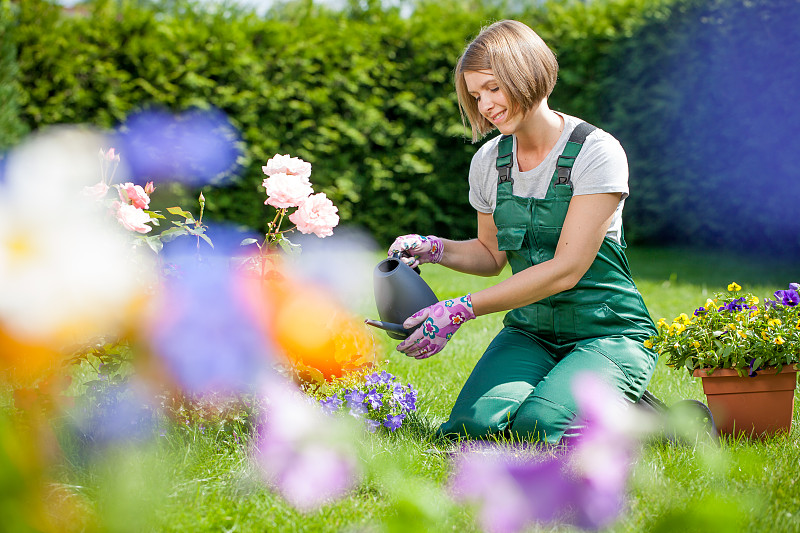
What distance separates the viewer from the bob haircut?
6.70 ft

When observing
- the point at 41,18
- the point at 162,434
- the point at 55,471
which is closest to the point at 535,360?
the point at 162,434

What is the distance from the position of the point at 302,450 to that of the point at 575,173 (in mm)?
1128

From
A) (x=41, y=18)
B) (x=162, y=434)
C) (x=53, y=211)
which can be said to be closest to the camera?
(x=53, y=211)

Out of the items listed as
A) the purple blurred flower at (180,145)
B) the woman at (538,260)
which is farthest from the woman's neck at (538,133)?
the purple blurred flower at (180,145)

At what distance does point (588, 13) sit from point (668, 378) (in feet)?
18.2

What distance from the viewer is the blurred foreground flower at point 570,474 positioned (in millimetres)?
1507

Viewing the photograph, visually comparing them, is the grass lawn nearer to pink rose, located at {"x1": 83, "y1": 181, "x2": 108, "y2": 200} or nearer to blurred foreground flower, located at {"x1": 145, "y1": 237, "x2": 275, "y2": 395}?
blurred foreground flower, located at {"x1": 145, "y1": 237, "x2": 275, "y2": 395}

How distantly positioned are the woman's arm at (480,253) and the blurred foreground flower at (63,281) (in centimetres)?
98

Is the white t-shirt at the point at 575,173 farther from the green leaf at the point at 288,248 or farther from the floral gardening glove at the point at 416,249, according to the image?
the green leaf at the point at 288,248

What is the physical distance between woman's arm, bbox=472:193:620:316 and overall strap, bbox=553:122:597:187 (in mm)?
102

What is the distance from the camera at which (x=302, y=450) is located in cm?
195

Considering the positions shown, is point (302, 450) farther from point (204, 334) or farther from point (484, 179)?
point (484, 179)

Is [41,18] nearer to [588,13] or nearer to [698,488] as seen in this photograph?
[588,13]

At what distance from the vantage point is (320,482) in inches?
69.5
